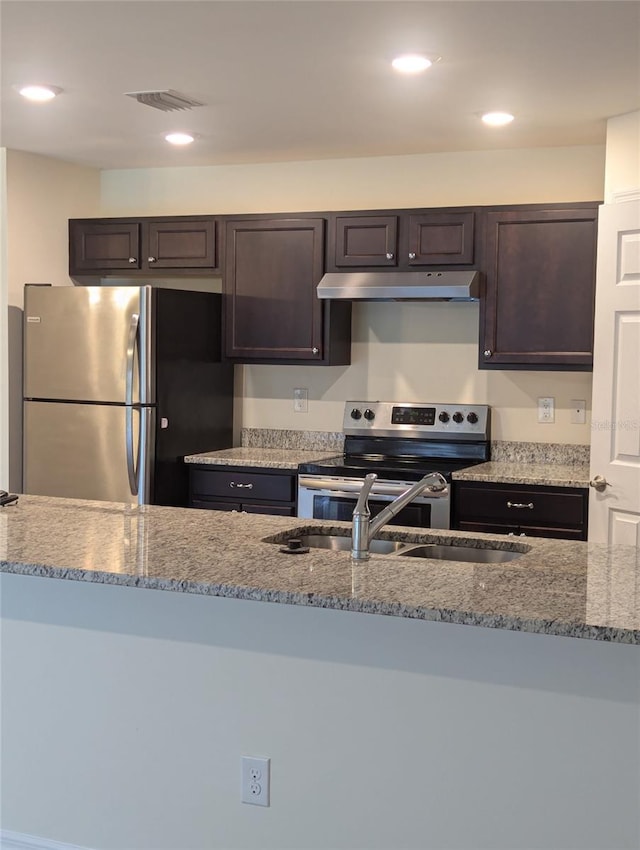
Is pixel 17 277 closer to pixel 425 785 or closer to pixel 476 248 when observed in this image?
pixel 476 248

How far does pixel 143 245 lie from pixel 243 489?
1502mm

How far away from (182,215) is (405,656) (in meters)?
3.66

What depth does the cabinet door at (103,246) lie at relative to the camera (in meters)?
5.46

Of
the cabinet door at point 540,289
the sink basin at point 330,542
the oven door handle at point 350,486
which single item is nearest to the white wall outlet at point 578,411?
the cabinet door at point 540,289

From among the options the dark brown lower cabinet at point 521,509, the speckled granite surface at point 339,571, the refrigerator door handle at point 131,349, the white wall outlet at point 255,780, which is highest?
the refrigerator door handle at point 131,349

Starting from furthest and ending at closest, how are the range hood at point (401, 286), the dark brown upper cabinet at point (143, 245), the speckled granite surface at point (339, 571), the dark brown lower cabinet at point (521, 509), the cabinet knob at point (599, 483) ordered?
the dark brown upper cabinet at point (143, 245)
the range hood at point (401, 286)
the dark brown lower cabinet at point (521, 509)
the cabinet knob at point (599, 483)
the speckled granite surface at point (339, 571)

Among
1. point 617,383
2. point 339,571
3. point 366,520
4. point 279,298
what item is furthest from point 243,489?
point 339,571

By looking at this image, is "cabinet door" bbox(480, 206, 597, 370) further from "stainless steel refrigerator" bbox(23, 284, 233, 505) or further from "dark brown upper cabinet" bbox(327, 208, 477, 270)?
"stainless steel refrigerator" bbox(23, 284, 233, 505)

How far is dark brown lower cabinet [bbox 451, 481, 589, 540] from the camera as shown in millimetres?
4359

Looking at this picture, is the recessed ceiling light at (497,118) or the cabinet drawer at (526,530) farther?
the cabinet drawer at (526,530)

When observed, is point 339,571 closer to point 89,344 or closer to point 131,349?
point 131,349

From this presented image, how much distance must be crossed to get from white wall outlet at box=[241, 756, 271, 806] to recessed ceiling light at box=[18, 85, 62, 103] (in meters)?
2.71

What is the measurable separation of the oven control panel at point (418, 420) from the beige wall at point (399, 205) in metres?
0.07

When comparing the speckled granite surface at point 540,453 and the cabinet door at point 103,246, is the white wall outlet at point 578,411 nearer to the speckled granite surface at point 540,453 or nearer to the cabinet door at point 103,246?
the speckled granite surface at point 540,453
